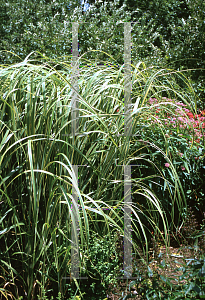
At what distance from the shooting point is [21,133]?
1974 millimetres

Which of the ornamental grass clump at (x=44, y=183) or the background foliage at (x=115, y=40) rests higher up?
the background foliage at (x=115, y=40)

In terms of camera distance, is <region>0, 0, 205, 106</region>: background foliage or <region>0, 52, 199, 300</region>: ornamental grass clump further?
<region>0, 0, 205, 106</region>: background foliage

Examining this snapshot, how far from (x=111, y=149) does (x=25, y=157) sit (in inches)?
23.9

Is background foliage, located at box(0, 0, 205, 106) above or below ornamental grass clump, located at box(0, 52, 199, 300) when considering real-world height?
above

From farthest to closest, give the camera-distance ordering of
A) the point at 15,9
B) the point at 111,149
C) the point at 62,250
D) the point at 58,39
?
the point at 15,9 → the point at 58,39 → the point at 111,149 → the point at 62,250

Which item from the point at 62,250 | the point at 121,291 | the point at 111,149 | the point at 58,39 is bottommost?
the point at 121,291

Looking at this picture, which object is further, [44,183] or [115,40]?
[115,40]

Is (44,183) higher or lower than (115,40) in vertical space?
lower

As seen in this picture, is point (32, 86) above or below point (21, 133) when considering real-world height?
above

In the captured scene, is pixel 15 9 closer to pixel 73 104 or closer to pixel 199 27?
pixel 199 27

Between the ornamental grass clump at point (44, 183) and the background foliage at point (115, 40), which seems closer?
the ornamental grass clump at point (44, 183)

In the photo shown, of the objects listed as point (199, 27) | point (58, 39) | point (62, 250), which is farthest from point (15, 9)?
point (62, 250)

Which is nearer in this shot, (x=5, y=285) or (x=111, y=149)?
(x=5, y=285)

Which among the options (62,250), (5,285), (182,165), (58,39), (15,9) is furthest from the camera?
(15,9)
